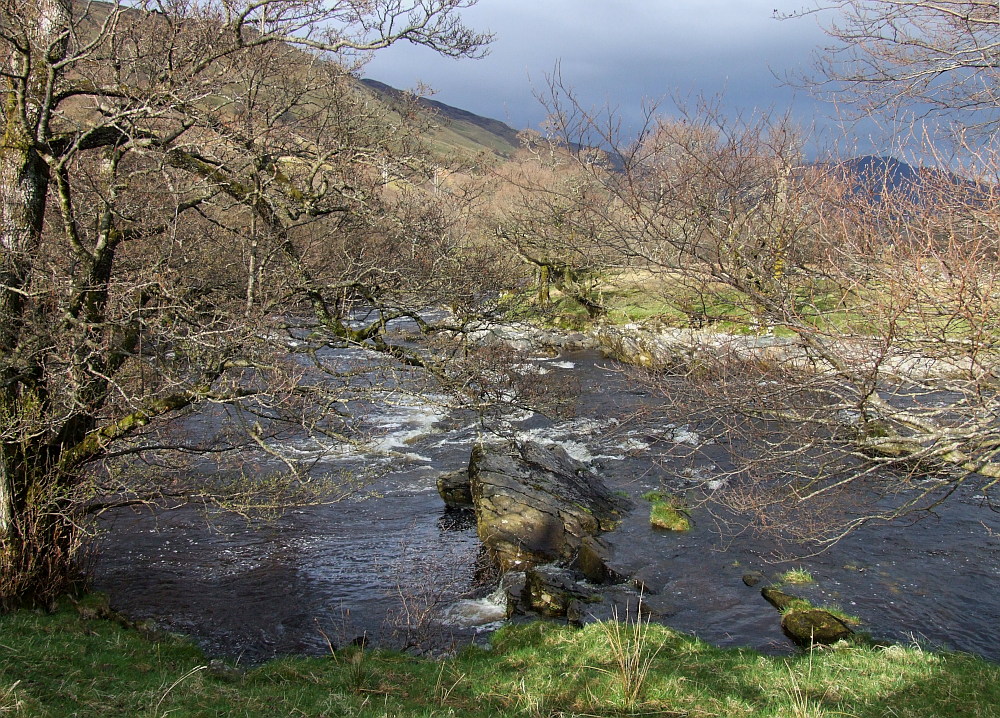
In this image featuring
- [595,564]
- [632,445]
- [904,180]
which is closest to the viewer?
[904,180]

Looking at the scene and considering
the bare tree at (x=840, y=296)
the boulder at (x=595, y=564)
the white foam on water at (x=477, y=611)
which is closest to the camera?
the bare tree at (x=840, y=296)

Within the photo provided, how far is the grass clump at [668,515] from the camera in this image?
12016 mm

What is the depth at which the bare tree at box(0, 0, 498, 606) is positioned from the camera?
7.80m

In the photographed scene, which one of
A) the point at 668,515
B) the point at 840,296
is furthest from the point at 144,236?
the point at 668,515

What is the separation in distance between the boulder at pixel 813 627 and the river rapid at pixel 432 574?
0.17 m

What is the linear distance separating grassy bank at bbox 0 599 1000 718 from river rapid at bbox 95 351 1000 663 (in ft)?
3.55

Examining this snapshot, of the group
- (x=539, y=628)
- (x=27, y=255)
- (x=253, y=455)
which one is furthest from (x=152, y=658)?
(x=253, y=455)

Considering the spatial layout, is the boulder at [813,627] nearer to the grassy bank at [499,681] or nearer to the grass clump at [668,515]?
the grassy bank at [499,681]

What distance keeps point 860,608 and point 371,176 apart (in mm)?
9557

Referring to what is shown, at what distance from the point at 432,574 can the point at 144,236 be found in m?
6.26

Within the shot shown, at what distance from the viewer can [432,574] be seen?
1049cm

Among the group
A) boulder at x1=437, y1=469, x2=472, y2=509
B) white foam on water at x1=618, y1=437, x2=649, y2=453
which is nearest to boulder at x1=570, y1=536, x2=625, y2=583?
boulder at x1=437, y1=469, x2=472, y2=509

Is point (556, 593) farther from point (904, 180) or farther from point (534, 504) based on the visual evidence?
point (904, 180)

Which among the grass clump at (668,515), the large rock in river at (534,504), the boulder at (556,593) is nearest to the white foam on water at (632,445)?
the large rock in river at (534,504)
